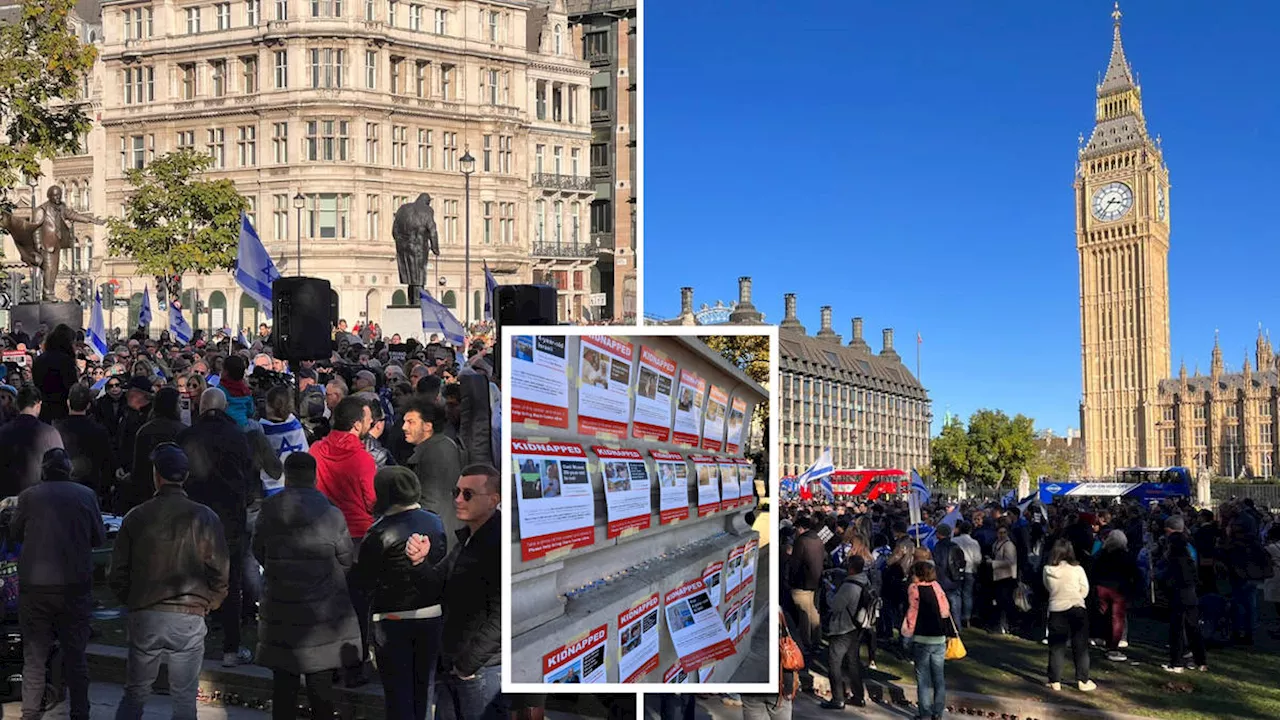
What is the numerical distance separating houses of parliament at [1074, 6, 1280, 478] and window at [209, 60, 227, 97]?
107818 millimetres

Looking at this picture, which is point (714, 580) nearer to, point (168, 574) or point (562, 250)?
point (168, 574)

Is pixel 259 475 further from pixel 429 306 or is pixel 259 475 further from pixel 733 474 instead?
pixel 429 306

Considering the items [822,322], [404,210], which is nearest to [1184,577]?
[404,210]

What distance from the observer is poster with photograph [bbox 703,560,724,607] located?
501cm

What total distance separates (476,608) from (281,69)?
59424mm

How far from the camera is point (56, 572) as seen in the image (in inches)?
302

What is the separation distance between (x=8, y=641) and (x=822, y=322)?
5205 inches

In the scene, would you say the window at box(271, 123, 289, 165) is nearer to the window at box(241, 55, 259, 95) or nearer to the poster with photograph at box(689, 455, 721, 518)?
the window at box(241, 55, 259, 95)

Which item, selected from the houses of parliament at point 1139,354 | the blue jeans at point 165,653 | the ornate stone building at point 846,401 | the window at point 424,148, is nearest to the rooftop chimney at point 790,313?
the ornate stone building at point 846,401

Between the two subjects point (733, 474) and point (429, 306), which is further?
point (429, 306)

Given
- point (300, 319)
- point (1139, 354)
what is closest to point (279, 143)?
point (300, 319)

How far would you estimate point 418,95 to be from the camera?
6188 centimetres

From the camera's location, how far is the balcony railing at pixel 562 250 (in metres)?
63.2

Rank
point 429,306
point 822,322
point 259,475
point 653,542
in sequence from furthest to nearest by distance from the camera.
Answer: point 822,322, point 429,306, point 259,475, point 653,542
